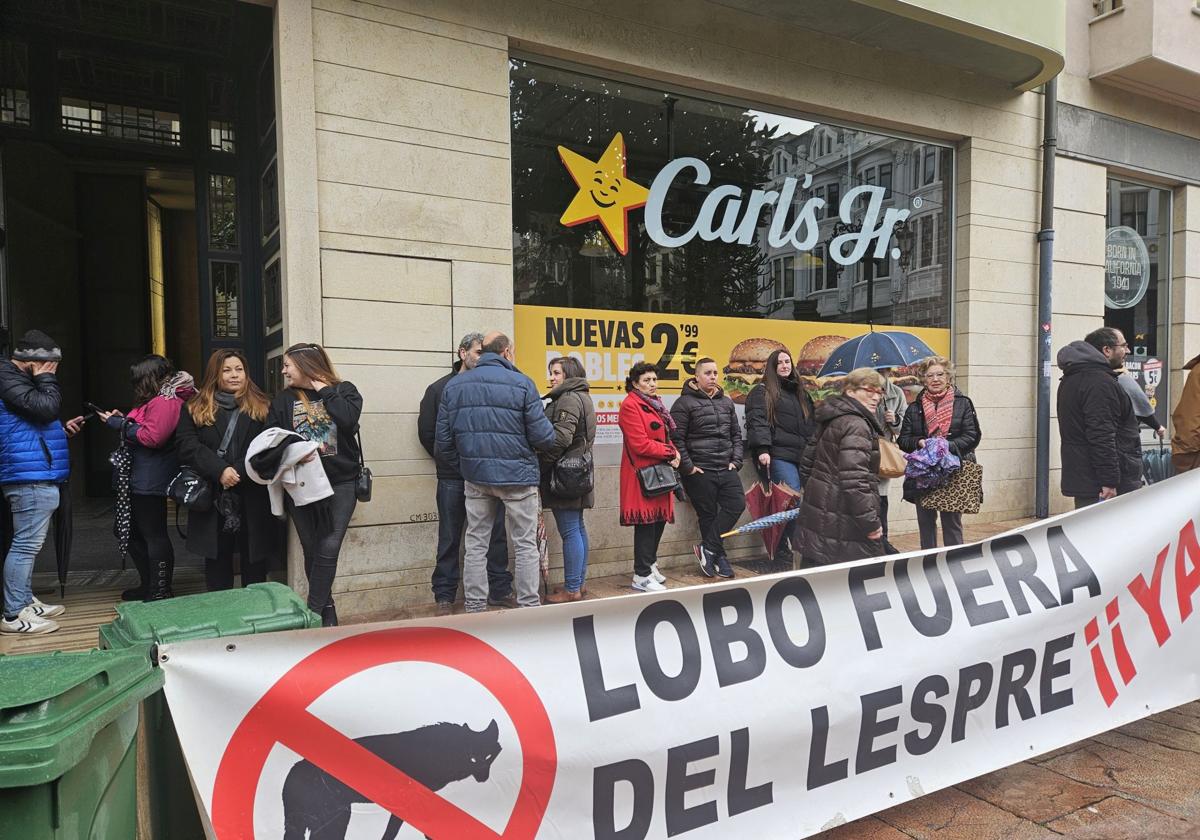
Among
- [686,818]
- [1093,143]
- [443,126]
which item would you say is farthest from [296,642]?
[1093,143]

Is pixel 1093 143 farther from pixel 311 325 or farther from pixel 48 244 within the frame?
pixel 48 244

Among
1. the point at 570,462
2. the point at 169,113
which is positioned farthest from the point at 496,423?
the point at 169,113

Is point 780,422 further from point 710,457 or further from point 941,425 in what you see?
point 941,425

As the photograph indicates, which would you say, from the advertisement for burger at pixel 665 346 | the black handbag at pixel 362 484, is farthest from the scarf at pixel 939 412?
the black handbag at pixel 362 484

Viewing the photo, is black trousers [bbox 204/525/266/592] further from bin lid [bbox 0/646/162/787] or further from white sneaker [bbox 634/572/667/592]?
bin lid [bbox 0/646/162/787]

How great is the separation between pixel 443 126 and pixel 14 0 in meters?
3.52

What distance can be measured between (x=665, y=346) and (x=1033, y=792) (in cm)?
468

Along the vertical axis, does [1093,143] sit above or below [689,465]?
above

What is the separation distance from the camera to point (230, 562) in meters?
5.37

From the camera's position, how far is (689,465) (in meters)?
6.39

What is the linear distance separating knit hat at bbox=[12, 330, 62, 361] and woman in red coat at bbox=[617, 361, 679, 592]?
12.8ft

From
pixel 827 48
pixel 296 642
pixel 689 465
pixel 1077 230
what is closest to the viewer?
pixel 296 642

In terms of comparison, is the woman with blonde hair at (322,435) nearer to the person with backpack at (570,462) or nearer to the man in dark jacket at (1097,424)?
the person with backpack at (570,462)

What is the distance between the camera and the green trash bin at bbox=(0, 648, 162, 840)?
4.77ft
